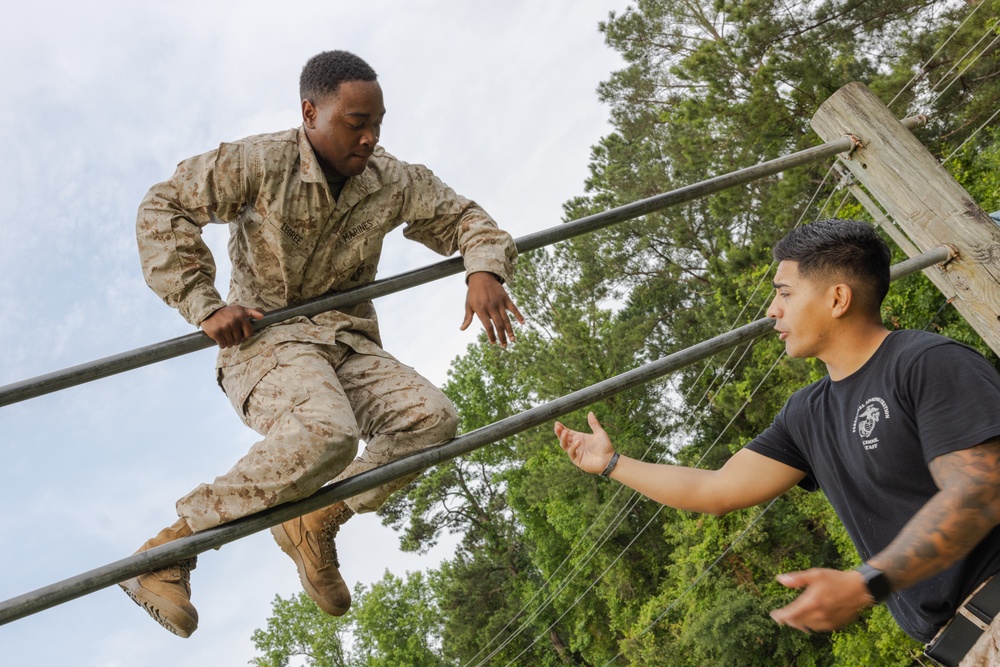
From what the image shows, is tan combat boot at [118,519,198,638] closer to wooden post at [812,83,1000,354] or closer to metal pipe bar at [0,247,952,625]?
metal pipe bar at [0,247,952,625]

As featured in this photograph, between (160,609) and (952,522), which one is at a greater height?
(160,609)

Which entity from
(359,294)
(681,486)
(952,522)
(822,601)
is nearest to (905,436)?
(952,522)

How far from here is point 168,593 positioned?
2.44 metres

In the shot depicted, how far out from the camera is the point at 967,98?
15508 millimetres

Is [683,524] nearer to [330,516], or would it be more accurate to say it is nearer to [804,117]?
[804,117]

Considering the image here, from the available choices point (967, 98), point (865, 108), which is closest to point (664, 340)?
point (967, 98)

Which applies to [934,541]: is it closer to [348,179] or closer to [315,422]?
[315,422]

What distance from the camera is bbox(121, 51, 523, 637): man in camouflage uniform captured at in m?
2.48

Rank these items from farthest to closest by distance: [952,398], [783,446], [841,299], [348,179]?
[348,179] < [783,446] < [841,299] < [952,398]

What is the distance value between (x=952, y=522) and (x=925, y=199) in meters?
2.02

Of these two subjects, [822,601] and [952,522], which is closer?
[822,601]

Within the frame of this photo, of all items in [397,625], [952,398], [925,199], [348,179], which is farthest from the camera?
[397,625]

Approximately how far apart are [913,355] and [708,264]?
2188 centimetres

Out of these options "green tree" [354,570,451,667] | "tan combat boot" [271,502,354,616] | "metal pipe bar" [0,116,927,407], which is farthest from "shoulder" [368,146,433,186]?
"green tree" [354,570,451,667]
